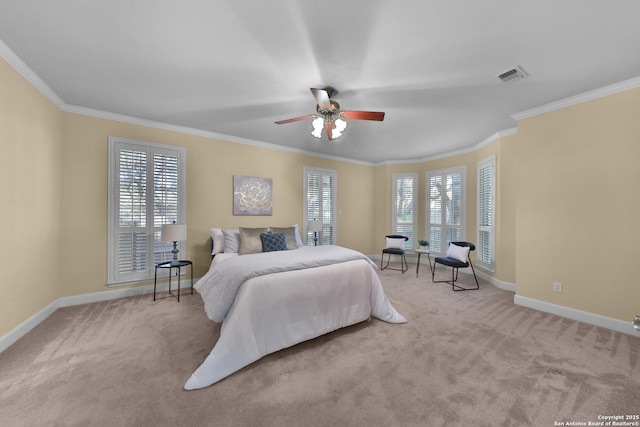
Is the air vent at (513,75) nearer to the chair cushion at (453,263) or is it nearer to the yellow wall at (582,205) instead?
the yellow wall at (582,205)

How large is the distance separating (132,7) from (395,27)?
1.85 metres

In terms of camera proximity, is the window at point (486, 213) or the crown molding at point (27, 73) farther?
the window at point (486, 213)

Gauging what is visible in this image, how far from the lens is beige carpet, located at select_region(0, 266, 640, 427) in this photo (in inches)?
62.2

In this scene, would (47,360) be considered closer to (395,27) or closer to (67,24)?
(67,24)

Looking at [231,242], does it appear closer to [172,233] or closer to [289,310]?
[172,233]

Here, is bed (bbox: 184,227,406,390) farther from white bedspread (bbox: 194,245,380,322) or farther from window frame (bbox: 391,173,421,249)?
window frame (bbox: 391,173,421,249)

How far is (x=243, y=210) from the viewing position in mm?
4613

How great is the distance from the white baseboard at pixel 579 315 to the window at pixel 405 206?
2909 mm

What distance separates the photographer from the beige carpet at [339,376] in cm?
158

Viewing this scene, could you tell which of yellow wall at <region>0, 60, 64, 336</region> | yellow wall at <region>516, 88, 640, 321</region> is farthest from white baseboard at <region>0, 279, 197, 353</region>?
yellow wall at <region>516, 88, 640, 321</region>

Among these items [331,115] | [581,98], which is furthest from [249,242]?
[581,98]

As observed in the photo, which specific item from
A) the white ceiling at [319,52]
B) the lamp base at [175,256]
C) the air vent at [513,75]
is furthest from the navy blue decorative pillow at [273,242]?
the air vent at [513,75]

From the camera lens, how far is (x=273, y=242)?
155 inches

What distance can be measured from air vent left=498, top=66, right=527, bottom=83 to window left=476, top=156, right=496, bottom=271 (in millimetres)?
2241
